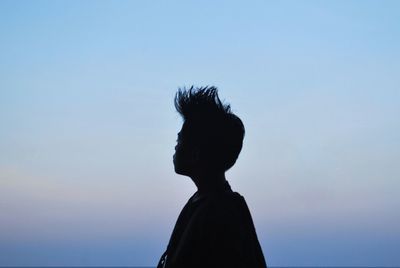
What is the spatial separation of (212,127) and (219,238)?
0.79m

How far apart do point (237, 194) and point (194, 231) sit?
0.36 m

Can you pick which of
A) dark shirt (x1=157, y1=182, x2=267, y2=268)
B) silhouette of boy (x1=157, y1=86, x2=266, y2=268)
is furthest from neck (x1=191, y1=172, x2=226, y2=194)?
dark shirt (x1=157, y1=182, x2=267, y2=268)

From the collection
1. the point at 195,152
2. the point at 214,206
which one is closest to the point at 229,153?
the point at 195,152

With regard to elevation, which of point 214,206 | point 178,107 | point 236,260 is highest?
point 178,107

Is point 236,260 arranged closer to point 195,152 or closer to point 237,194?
point 237,194

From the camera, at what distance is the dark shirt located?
3.06 m

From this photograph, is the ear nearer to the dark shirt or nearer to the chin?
the chin

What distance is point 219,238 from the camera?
3.07m

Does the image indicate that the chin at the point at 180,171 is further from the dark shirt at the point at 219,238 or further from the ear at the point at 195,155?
the dark shirt at the point at 219,238

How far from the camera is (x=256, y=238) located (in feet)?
10.6

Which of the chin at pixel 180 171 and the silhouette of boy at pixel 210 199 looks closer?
the silhouette of boy at pixel 210 199

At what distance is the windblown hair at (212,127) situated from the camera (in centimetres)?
347

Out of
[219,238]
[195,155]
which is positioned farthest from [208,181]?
[219,238]

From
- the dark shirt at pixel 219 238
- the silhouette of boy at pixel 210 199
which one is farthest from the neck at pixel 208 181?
the dark shirt at pixel 219 238
